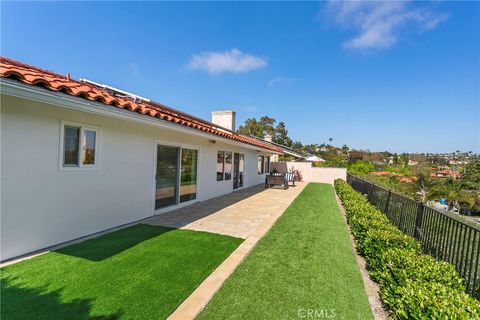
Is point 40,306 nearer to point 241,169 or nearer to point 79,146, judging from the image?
point 79,146

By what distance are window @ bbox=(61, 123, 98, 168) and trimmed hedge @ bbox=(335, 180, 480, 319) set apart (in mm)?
6144

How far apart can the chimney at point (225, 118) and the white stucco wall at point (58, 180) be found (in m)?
10.6

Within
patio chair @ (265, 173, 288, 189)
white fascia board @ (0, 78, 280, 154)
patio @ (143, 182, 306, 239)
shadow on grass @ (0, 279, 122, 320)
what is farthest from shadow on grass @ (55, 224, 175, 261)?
patio chair @ (265, 173, 288, 189)

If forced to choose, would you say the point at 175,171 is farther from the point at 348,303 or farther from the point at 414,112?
the point at 414,112

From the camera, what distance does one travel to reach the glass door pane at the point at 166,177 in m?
7.82

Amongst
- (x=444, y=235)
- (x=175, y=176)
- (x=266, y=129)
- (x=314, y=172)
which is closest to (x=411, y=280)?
(x=444, y=235)

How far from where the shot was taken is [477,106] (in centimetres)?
1814

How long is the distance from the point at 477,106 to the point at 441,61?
25.3 feet

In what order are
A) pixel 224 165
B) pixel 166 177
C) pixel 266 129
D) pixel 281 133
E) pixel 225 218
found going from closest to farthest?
pixel 225 218 → pixel 166 177 → pixel 224 165 → pixel 266 129 → pixel 281 133

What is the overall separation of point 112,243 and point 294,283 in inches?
150

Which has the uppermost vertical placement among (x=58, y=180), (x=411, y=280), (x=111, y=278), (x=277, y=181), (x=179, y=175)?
(x=58, y=180)

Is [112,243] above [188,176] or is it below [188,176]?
below

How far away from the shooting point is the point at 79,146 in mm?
5219

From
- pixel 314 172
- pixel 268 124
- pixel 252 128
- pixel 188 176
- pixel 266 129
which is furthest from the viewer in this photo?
pixel 268 124
